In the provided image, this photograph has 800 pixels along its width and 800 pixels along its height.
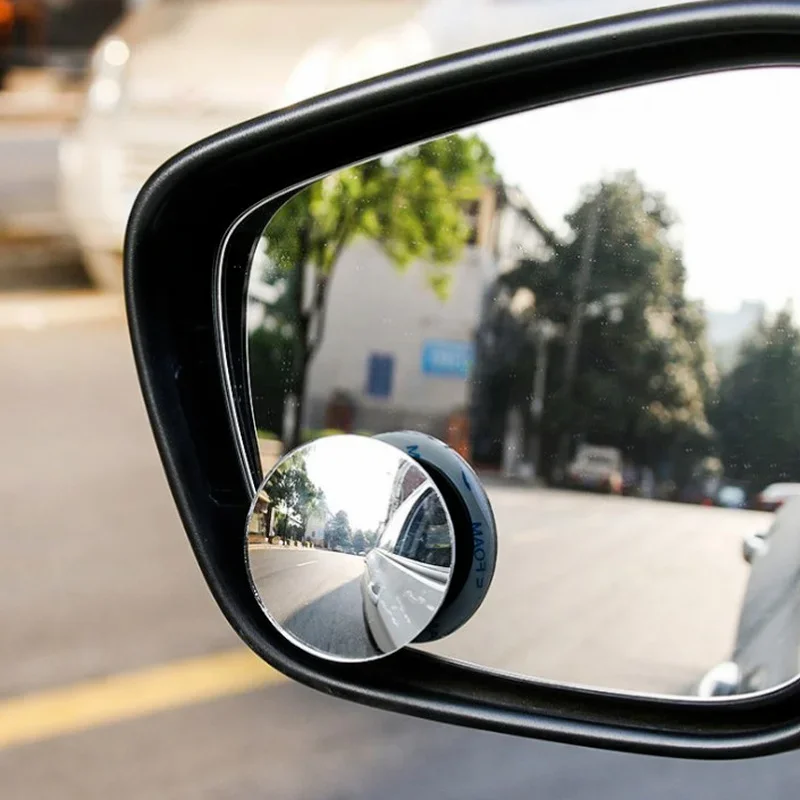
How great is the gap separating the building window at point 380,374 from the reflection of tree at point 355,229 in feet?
0.22

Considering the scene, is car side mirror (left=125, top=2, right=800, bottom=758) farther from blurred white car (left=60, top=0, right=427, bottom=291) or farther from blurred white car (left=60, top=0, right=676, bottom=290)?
blurred white car (left=60, top=0, right=427, bottom=291)

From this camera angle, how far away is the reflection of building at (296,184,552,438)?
1.12 m

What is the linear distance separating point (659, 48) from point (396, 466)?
375 mm

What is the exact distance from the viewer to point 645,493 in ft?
3.53

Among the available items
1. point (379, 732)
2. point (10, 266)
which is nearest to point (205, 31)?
point (10, 266)

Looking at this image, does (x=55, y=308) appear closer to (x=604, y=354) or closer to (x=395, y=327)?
(x=395, y=327)

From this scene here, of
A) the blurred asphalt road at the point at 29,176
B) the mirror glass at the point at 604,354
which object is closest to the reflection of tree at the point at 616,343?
the mirror glass at the point at 604,354

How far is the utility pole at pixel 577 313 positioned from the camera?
1.05 meters

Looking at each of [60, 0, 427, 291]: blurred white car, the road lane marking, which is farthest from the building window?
the road lane marking

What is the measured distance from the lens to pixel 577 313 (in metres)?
1.09

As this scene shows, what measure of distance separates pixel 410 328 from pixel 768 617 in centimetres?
39

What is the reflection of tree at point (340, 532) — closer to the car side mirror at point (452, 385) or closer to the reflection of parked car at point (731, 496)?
the car side mirror at point (452, 385)

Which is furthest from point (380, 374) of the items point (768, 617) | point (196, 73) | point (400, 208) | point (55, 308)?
point (55, 308)

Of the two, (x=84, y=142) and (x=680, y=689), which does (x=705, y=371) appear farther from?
(x=84, y=142)
